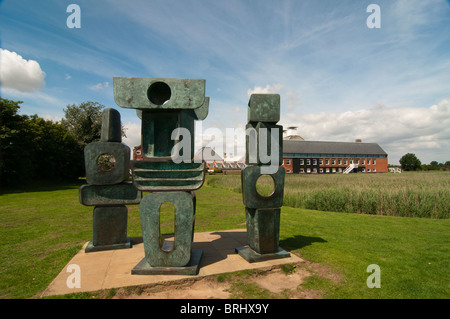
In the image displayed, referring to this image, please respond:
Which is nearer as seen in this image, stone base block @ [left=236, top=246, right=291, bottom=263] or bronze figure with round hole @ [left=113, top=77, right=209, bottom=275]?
bronze figure with round hole @ [left=113, top=77, right=209, bottom=275]

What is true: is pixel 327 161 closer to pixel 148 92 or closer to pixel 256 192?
pixel 256 192

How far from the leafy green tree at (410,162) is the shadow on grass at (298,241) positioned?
7055 cm

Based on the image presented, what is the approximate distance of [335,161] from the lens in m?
50.5

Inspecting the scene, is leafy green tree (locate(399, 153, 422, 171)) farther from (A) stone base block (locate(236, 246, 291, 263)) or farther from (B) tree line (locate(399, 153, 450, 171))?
(A) stone base block (locate(236, 246, 291, 263))

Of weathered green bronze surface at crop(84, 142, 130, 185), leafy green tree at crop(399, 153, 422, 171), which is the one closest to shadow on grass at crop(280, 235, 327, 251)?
weathered green bronze surface at crop(84, 142, 130, 185)

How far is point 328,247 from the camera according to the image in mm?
5328

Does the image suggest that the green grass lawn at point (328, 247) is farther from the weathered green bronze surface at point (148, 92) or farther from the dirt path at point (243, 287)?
the weathered green bronze surface at point (148, 92)

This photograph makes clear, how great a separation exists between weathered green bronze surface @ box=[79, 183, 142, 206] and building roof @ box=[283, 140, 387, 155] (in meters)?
43.9

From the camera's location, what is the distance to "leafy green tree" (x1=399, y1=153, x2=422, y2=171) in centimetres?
6059

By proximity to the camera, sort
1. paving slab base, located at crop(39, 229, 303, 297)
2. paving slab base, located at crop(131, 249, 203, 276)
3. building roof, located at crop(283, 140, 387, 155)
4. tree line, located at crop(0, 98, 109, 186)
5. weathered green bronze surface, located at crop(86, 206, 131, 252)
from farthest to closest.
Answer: building roof, located at crop(283, 140, 387, 155)
tree line, located at crop(0, 98, 109, 186)
weathered green bronze surface, located at crop(86, 206, 131, 252)
paving slab base, located at crop(131, 249, 203, 276)
paving slab base, located at crop(39, 229, 303, 297)

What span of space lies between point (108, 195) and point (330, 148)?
173ft

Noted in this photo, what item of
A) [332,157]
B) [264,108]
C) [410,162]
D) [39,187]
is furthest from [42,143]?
[410,162]

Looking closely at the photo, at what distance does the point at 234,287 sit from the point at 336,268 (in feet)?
6.26
